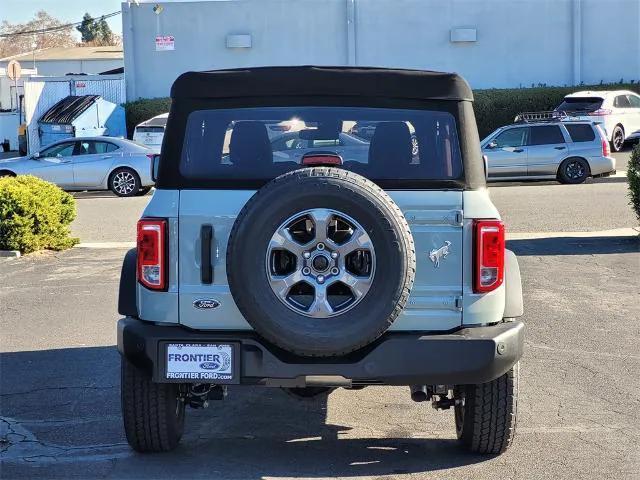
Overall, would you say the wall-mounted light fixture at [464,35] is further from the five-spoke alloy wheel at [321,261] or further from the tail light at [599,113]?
the five-spoke alloy wheel at [321,261]

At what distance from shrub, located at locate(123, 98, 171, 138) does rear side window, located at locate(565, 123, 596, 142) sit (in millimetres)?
14812

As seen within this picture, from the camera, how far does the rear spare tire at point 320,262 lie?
4656 millimetres

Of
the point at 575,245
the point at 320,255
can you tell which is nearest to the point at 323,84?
the point at 320,255

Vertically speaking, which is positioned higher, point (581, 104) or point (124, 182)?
point (581, 104)

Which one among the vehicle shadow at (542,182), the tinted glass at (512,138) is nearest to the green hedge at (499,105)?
the vehicle shadow at (542,182)

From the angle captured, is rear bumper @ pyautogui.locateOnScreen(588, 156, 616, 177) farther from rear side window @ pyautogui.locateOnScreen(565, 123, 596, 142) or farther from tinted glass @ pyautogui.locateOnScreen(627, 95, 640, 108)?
tinted glass @ pyautogui.locateOnScreen(627, 95, 640, 108)

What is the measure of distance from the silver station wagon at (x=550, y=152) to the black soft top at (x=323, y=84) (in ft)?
54.5

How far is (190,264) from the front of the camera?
16.6 ft

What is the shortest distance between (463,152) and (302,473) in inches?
73.3

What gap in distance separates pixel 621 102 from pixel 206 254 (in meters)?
25.3

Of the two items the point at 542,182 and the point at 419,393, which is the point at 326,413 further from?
the point at 542,182

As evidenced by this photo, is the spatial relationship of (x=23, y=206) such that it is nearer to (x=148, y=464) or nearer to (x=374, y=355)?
(x=148, y=464)

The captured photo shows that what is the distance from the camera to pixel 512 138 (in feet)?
72.3

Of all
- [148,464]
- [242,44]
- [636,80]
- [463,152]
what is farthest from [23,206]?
[636,80]
